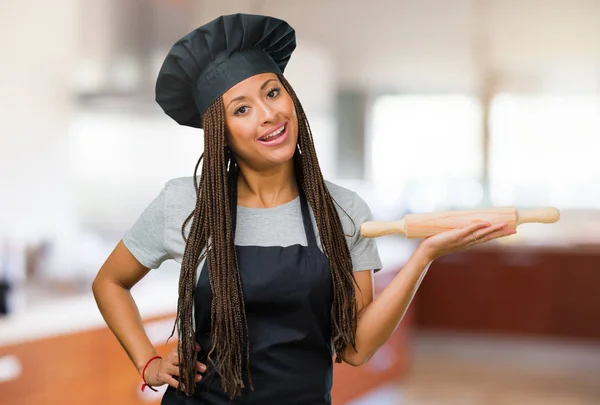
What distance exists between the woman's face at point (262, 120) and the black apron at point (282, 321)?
135 millimetres

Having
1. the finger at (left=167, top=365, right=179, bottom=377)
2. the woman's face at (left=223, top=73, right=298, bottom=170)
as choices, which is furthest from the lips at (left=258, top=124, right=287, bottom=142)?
the finger at (left=167, top=365, right=179, bottom=377)

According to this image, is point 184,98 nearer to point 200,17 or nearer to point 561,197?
point 200,17

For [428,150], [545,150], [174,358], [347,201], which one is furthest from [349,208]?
[428,150]

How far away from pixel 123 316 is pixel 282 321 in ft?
1.05

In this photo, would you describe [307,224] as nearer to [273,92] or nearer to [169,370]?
[273,92]

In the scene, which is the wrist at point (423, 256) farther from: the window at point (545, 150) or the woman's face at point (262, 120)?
the window at point (545, 150)

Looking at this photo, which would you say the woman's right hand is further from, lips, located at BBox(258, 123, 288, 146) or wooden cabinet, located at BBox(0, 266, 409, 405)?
wooden cabinet, located at BBox(0, 266, 409, 405)

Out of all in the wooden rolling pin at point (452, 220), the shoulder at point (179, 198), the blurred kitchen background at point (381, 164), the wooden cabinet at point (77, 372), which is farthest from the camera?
the blurred kitchen background at point (381, 164)

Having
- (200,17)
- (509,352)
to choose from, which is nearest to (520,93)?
(509,352)

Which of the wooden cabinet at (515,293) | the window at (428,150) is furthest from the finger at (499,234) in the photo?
the window at (428,150)

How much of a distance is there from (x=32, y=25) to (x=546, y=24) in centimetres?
443

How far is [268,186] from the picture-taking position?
1.47m

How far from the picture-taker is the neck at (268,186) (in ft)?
4.79

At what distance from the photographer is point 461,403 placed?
4.60 m
